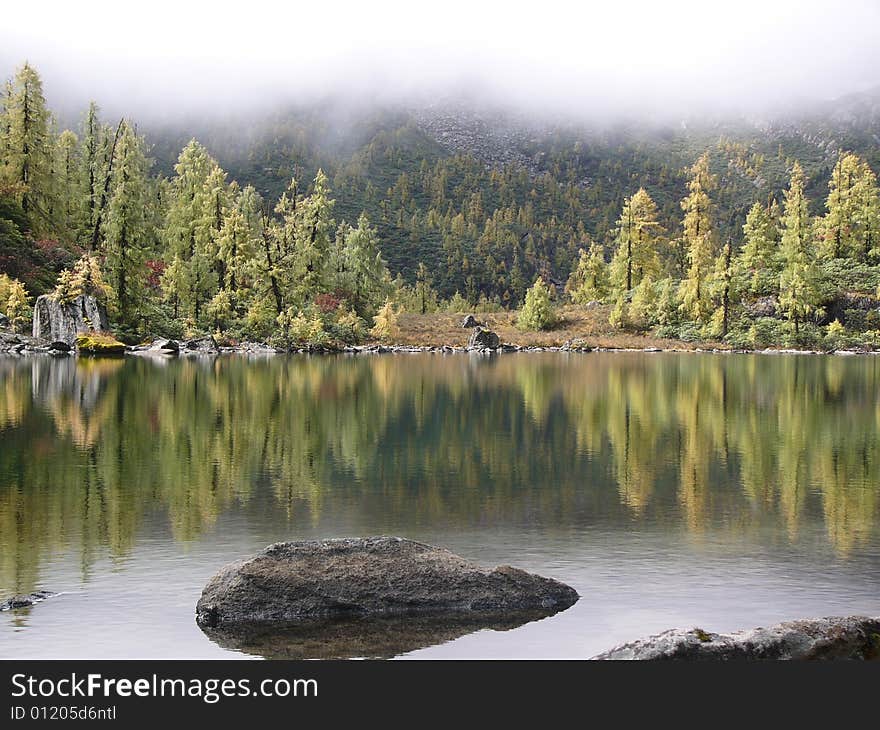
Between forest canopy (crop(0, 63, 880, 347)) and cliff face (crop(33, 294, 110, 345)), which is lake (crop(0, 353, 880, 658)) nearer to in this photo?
cliff face (crop(33, 294, 110, 345))

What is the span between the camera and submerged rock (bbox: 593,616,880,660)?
10609mm

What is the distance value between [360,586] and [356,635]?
3.02 feet

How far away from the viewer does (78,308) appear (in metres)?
85.0

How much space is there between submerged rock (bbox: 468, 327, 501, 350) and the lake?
2452 inches

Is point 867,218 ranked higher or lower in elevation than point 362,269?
higher

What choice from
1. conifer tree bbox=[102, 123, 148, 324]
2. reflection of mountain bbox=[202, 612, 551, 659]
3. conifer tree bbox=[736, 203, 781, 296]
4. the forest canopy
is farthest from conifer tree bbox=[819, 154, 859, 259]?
reflection of mountain bbox=[202, 612, 551, 659]

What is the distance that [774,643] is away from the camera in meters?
10.9

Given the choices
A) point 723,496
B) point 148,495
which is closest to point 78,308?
point 148,495

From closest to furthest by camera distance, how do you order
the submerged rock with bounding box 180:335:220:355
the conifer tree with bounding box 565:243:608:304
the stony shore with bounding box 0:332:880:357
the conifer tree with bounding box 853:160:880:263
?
the stony shore with bounding box 0:332:880:357 → the submerged rock with bounding box 180:335:220:355 → the conifer tree with bounding box 853:160:880:263 → the conifer tree with bounding box 565:243:608:304

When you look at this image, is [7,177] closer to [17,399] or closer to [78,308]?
[78,308]

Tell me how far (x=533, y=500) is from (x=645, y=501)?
257cm

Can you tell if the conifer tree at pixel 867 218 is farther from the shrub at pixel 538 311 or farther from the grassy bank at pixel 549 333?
the shrub at pixel 538 311

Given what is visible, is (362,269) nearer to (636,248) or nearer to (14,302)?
(636,248)

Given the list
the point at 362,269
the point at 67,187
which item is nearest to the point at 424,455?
the point at 362,269
